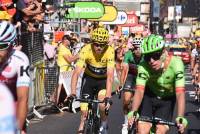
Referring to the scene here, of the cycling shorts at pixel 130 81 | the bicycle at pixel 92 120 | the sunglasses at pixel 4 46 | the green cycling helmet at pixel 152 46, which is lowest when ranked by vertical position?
the bicycle at pixel 92 120

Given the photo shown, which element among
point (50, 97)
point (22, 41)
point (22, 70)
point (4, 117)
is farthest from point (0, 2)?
point (4, 117)

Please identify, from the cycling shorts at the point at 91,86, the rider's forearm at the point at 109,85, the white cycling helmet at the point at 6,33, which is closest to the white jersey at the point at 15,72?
the white cycling helmet at the point at 6,33

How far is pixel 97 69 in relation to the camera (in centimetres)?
978

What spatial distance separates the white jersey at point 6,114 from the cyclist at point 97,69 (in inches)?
213

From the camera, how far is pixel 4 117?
3521mm

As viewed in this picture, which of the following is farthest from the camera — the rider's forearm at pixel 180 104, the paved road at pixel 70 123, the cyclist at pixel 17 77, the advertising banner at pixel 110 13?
the advertising banner at pixel 110 13

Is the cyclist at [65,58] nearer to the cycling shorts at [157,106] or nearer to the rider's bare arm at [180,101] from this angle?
the cycling shorts at [157,106]

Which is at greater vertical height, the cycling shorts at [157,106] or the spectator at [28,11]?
the spectator at [28,11]

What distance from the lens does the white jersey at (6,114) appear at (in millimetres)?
3520

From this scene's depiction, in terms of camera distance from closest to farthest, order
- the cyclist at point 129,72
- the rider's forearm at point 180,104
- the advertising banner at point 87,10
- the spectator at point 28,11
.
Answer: the rider's forearm at point 180,104
the cyclist at point 129,72
the spectator at point 28,11
the advertising banner at point 87,10

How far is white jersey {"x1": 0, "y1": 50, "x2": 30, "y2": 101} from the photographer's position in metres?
5.04

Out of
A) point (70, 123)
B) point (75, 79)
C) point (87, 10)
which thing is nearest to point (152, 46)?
point (75, 79)

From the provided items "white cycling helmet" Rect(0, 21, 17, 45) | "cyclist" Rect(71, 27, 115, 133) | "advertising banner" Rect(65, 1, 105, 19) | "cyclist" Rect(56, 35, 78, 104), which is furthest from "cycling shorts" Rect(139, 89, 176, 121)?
"advertising banner" Rect(65, 1, 105, 19)

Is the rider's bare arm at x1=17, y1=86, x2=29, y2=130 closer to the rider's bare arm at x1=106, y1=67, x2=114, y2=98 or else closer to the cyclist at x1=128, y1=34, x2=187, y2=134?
the cyclist at x1=128, y1=34, x2=187, y2=134
